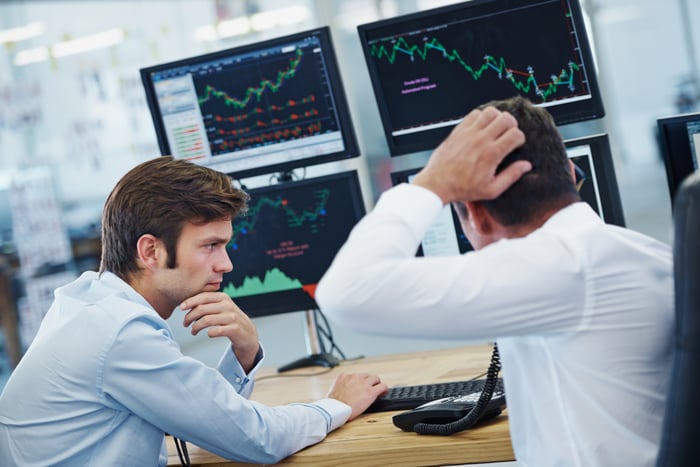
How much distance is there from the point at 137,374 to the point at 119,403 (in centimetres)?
9

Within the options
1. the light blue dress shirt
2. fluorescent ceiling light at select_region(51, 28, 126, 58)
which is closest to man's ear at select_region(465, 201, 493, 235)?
the light blue dress shirt

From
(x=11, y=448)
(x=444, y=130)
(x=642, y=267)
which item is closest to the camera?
(x=642, y=267)

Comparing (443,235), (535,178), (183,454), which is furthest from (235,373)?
(535,178)

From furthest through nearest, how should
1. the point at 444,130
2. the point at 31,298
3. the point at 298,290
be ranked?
the point at 31,298
the point at 298,290
the point at 444,130

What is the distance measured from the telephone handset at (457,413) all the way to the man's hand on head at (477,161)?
0.48 meters

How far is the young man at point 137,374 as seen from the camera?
159 centimetres

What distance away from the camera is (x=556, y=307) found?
1144 millimetres

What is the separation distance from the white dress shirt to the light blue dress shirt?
1.58ft

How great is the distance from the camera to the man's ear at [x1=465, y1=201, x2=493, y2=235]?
127cm

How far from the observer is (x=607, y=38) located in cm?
575

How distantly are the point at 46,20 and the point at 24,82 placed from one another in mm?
464

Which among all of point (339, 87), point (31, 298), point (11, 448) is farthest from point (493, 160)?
point (31, 298)

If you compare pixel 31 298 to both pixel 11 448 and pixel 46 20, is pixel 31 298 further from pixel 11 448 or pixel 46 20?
pixel 11 448

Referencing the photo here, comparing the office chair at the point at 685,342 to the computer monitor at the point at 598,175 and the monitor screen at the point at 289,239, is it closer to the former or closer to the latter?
the computer monitor at the point at 598,175
